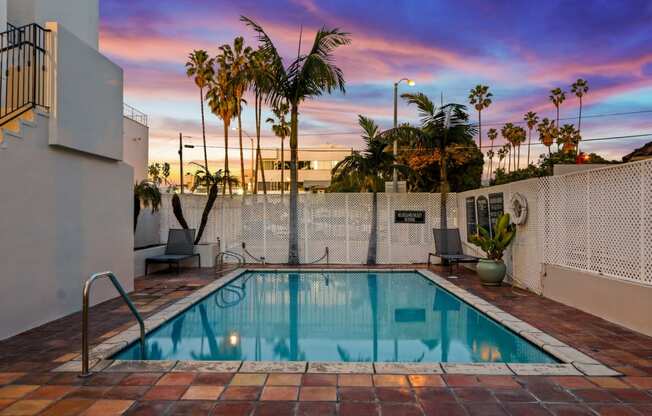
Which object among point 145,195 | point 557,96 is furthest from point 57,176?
point 557,96

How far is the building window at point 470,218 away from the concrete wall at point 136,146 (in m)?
14.3

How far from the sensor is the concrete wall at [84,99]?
5.96 meters

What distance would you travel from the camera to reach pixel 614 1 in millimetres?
9977

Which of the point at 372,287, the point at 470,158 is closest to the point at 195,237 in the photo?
the point at 372,287

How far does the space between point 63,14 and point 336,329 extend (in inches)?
329

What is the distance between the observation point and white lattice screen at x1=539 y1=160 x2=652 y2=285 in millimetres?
5191

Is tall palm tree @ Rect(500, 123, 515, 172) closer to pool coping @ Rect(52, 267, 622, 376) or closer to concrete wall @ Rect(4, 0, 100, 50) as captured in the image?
concrete wall @ Rect(4, 0, 100, 50)

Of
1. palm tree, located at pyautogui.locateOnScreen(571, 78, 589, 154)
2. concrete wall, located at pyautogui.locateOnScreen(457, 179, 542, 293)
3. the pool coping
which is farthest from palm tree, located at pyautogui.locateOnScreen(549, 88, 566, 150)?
the pool coping

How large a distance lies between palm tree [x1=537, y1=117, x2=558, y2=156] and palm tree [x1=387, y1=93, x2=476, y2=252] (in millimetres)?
29859

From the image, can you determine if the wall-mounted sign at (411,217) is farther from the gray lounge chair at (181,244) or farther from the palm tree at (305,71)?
the gray lounge chair at (181,244)

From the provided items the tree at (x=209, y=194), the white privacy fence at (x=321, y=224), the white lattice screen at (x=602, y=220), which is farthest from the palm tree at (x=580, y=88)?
the tree at (x=209, y=194)

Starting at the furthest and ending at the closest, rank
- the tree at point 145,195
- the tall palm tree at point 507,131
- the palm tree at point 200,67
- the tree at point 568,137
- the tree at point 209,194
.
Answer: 1. the tall palm tree at point 507,131
2. the tree at point 568,137
3. the palm tree at point 200,67
4. the tree at point 209,194
5. the tree at point 145,195

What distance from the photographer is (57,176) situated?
19.6ft

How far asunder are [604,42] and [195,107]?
Result: 2064 cm
